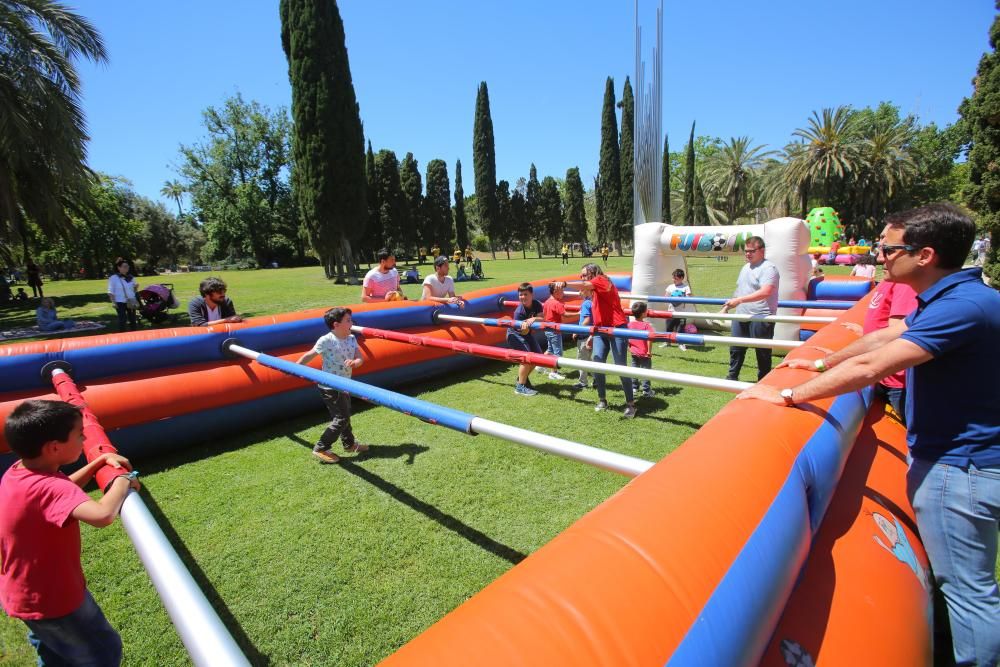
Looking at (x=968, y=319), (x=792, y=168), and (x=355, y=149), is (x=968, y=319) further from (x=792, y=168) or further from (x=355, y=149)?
(x=792, y=168)

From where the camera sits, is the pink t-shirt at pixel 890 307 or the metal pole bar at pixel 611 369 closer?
the pink t-shirt at pixel 890 307

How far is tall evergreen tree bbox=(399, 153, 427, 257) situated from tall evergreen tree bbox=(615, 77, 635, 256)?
17256 mm

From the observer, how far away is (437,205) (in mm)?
41844

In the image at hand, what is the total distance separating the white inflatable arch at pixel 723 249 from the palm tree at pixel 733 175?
1625 inches

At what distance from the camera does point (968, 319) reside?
1.65 metres

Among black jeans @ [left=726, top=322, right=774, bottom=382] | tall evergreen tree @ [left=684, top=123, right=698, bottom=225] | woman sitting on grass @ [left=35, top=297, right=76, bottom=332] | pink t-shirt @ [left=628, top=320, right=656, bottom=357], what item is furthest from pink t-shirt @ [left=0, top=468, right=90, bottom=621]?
tall evergreen tree @ [left=684, top=123, right=698, bottom=225]

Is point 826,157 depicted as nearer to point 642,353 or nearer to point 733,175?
point 733,175

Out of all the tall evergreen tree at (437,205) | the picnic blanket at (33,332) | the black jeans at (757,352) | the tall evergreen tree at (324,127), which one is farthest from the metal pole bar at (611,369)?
the tall evergreen tree at (437,205)

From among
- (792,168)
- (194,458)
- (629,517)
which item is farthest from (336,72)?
(792,168)

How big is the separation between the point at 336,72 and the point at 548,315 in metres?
20.4

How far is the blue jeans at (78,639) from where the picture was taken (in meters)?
1.89

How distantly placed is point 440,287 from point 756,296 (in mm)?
4491

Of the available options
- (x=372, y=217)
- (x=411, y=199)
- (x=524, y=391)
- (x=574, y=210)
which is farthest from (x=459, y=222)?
(x=524, y=391)

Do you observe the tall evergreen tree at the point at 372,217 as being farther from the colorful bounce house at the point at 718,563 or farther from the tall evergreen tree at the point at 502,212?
the colorful bounce house at the point at 718,563
